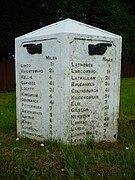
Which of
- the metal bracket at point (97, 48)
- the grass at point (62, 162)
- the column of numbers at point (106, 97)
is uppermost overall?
the metal bracket at point (97, 48)

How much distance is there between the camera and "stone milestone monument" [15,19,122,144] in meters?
4.54

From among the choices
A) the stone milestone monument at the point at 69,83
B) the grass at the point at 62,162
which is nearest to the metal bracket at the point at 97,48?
the stone milestone monument at the point at 69,83

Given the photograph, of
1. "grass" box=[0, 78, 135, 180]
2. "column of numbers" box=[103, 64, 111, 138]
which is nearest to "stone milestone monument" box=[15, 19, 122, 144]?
"column of numbers" box=[103, 64, 111, 138]

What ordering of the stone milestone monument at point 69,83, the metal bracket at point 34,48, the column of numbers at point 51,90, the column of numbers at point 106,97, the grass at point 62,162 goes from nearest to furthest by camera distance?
the grass at point 62,162 → the stone milestone monument at point 69,83 → the column of numbers at point 51,90 → the metal bracket at point 34,48 → the column of numbers at point 106,97

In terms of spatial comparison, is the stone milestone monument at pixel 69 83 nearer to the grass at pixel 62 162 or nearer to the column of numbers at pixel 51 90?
the column of numbers at pixel 51 90

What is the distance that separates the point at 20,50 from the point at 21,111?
83cm

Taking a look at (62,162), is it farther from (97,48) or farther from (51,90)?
(97,48)

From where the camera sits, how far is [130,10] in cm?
3152

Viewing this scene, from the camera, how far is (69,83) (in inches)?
178

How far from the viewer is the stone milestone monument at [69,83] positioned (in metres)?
4.54

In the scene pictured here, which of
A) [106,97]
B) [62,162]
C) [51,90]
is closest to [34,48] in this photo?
[51,90]

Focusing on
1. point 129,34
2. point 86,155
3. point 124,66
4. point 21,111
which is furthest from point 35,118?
point 124,66

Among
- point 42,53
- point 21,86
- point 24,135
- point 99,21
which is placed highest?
point 99,21

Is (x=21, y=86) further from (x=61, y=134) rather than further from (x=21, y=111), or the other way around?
(x=61, y=134)
